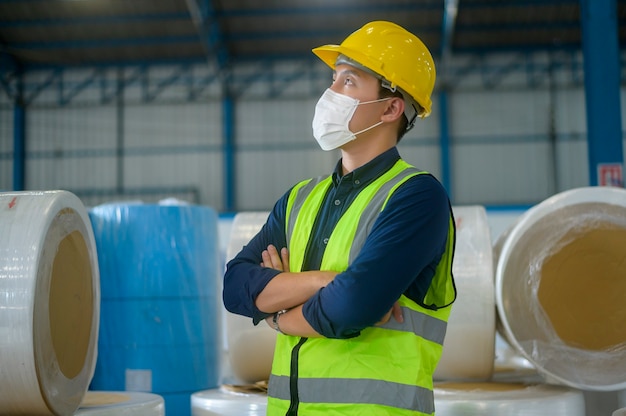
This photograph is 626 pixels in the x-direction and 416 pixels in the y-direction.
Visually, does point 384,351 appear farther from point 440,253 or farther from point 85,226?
point 85,226

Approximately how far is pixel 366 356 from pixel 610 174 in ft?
23.4

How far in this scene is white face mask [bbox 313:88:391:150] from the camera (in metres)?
2.27

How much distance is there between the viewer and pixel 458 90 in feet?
58.9

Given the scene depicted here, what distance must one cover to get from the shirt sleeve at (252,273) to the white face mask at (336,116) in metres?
0.24

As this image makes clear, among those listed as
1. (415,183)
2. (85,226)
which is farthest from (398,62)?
(85,226)

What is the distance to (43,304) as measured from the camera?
2.62 metres

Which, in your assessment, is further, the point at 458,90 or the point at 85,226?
the point at 458,90

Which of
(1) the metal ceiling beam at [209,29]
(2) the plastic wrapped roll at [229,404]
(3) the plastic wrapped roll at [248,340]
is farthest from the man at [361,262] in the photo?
(1) the metal ceiling beam at [209,29]

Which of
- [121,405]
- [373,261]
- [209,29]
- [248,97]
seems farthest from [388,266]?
[248,97]

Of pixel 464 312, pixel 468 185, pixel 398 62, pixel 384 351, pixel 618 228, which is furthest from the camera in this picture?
pixel 468 185

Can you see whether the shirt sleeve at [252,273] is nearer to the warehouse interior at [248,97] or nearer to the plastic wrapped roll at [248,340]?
the plastic wrapped roll at [248,340]

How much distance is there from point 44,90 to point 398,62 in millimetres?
18038

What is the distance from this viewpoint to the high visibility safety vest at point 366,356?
79.0 inches

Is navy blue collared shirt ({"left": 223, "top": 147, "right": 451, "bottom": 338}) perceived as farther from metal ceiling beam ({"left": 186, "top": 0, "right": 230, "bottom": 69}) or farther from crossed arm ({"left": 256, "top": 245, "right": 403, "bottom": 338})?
metal ceiling beam ({"left": 186, "top": 0, "right": 230, "bottom": 69})
